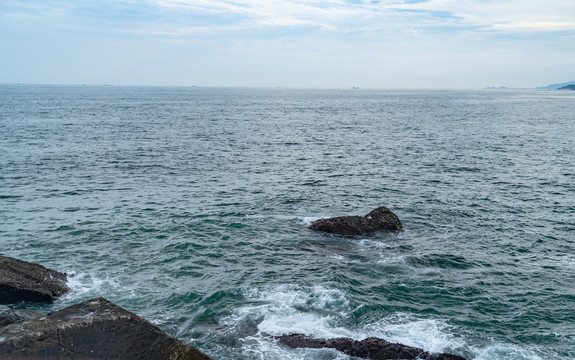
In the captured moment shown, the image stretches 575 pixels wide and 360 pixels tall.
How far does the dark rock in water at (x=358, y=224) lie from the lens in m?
32.9

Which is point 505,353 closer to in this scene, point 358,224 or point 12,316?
point 358,224

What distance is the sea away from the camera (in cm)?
2128

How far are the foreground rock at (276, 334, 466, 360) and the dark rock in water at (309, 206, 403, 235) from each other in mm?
13844

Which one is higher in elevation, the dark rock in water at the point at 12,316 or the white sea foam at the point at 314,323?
the dark rock in water at the point at 12,316

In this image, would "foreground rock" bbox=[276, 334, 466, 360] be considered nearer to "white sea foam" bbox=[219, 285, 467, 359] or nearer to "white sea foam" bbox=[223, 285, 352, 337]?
"white sea foam" bbox=[219, 285, 467, 359]

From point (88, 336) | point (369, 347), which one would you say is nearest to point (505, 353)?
point (369, 347)

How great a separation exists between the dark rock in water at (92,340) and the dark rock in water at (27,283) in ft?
28.5

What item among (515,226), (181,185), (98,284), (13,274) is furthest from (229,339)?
(181,185)

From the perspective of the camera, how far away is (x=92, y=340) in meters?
13.4

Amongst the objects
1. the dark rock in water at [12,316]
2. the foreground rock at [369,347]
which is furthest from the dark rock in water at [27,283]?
the foreground rock at [369,347]

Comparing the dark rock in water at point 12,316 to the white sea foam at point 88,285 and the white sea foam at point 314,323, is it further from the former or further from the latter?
the white sea foam at point 314,323

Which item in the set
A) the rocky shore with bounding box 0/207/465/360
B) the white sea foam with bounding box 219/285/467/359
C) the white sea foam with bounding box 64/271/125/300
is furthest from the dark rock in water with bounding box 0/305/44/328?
the white sea foam with bounding box 219/285/467/359

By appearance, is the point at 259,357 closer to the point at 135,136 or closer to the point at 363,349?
the point at 363,349

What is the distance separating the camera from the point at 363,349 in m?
18.7
